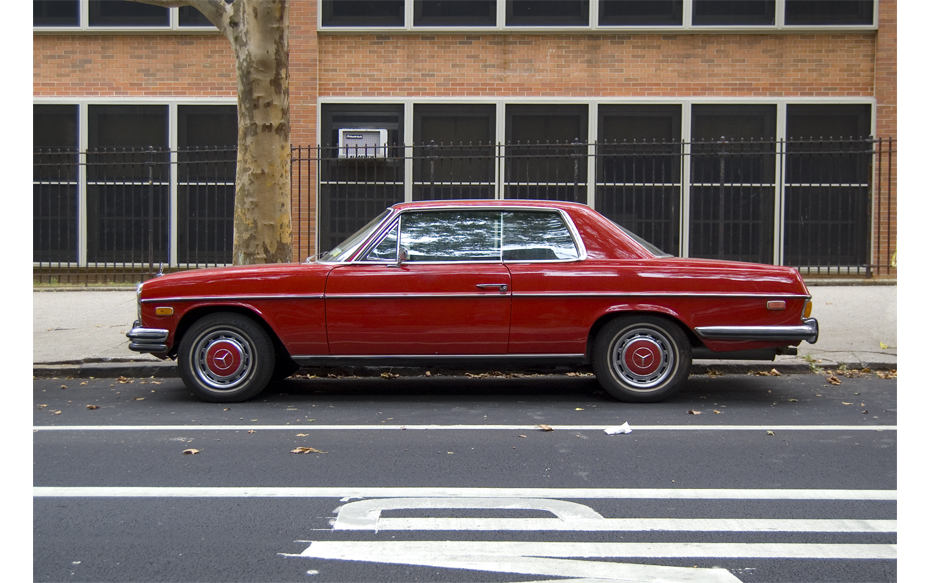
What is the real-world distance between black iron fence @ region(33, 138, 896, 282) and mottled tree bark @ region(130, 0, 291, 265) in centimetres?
534

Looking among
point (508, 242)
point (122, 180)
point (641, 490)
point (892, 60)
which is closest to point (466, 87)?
point (122, 180)

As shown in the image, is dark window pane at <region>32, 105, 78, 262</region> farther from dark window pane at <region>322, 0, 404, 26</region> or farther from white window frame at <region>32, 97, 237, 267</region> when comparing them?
dark window pane at <region>322, 0, 404, 26</region>

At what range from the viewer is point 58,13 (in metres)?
15.9

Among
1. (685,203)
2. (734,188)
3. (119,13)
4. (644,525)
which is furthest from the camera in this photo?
→ (119,13)

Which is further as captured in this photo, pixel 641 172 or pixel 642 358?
pixel 641 172

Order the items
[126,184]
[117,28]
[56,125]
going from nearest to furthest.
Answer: [126,184] → [117,28] → [56,125]

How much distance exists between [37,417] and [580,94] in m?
11.1

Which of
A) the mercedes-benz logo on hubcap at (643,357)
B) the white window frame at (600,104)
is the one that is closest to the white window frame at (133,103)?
the white window frame at (600,104)

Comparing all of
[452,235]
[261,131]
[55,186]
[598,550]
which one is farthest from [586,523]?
[55,186]

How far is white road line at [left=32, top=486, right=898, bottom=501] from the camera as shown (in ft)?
15.3

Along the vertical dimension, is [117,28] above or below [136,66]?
above

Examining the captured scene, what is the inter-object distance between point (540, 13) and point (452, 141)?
2657 mm

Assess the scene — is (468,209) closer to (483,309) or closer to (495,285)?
(495,285)

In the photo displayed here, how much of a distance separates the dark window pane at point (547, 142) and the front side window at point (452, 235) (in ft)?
26.4
